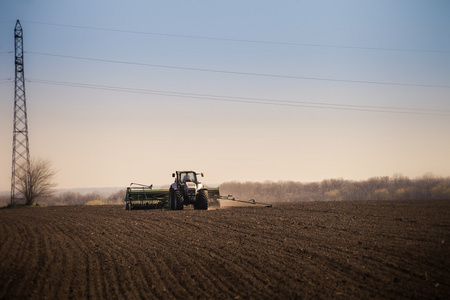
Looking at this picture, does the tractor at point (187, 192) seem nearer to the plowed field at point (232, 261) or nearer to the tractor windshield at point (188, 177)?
the tractor windshield at point (188, 177)

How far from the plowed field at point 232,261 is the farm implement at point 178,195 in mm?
7818

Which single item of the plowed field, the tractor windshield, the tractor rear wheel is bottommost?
the plowed field

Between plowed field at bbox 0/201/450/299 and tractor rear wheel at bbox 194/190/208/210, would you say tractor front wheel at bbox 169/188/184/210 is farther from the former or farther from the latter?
plowed field at bbox 0/201/450/299

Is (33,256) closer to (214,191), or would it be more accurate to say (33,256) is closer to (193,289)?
(193,289)

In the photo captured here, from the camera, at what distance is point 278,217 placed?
23.3m

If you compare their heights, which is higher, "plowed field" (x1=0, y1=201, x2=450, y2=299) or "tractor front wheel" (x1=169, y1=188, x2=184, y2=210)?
"tractor front wheel" (x1=169, y1=188, x2=184, y2=210)

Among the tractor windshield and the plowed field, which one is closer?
the plowed field

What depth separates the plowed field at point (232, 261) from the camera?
383 inches

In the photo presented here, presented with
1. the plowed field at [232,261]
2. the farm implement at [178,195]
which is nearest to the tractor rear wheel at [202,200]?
the farm implement at [178,195]

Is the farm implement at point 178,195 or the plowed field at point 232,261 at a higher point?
the farm implement at point 178,195

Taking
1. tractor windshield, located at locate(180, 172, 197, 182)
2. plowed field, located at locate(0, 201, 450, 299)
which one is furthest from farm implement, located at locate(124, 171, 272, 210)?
plowed field, located at locate(0, 201, 450, 299)

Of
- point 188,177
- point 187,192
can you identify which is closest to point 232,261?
point 187,192

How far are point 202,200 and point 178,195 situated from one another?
1.71 meters

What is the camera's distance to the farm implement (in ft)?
92.2
